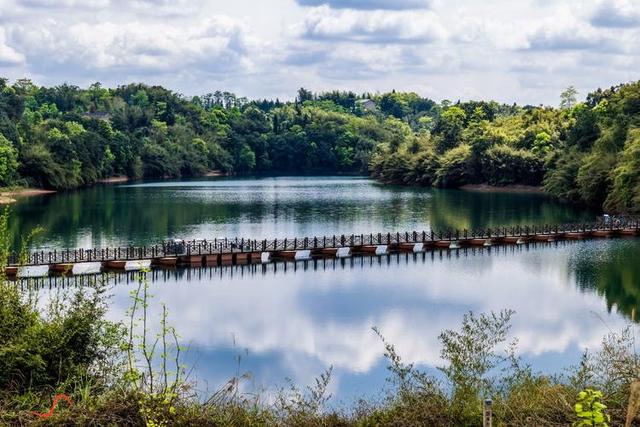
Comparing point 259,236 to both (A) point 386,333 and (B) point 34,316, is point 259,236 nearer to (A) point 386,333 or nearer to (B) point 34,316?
(A) point 386,333

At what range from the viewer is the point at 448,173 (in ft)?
291

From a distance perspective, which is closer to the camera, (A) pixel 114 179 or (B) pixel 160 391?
(B) pixel 160 391

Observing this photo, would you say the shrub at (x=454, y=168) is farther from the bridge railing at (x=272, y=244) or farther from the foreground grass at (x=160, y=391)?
the foreground grass at (x=160, y=391)

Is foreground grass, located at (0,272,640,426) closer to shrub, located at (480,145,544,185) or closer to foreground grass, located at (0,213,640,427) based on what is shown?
foreground grass, located at (0,213,640,427)

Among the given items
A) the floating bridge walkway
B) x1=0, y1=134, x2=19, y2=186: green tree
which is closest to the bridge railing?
the floating bridge walkway

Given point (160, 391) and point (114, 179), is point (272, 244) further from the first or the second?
point (114, 179)

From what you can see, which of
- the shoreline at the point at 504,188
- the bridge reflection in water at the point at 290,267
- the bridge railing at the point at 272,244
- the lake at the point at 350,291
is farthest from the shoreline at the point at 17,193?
the shoreline at the point at 504,188

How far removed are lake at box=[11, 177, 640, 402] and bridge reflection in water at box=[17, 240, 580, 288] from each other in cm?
9

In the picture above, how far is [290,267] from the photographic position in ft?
119

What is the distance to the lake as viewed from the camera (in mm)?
21953

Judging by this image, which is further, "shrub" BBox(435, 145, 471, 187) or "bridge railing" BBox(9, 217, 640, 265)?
"shrub" BBox(435, 145, 471, 187)

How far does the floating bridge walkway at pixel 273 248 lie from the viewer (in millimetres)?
33938

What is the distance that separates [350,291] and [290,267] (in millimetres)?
6103

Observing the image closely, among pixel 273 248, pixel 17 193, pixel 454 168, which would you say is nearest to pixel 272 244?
pixel 273 248
